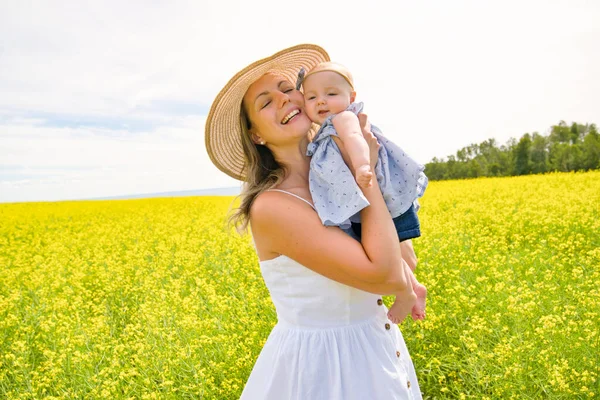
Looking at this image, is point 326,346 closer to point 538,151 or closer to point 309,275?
point 309,275

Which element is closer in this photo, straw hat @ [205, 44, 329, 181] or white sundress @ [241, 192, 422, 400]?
white sundress @ [241, 192, 422, 400]

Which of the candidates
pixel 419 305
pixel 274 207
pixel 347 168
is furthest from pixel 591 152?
pixel 274 207

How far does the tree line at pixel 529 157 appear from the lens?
32.5m

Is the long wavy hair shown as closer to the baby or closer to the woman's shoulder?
the woman's shoulder

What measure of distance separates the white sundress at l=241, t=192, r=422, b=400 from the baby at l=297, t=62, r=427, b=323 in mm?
147

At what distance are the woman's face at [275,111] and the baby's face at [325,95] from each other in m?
0.04

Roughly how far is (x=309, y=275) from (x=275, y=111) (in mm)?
607

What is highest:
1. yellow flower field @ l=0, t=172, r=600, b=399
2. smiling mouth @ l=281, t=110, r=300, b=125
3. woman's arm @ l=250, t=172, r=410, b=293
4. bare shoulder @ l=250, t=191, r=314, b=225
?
smiling mouth @ l=281, t=110, r=300, b=125

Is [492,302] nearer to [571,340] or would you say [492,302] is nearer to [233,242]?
[571,340]

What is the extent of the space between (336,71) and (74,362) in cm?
289

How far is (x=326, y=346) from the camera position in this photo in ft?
5.24

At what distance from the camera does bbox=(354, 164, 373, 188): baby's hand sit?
1441 mm

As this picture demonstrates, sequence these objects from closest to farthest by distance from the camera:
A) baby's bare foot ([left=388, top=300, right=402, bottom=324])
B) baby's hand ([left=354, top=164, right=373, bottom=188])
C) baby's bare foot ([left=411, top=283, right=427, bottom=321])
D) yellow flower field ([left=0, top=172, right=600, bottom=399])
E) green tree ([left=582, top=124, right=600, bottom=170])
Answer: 1. baby's hand ([left=354, top=164, right=373, bottom=188])
2. baby's bare foot ([left=388, top=300, right=402, bottom=324])
3. baby's bare foot ([left=411, top=283, right=427, bottom=321])
4. yellow flower field ([left=0, top=172, right=600, bottom=399])
5. green tree ([left=582, top=124, right=600, bottom=170])

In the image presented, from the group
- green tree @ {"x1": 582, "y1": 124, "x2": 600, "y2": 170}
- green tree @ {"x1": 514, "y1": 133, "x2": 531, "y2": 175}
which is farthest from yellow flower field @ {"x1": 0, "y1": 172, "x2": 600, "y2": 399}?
green tree @ {"x1": 514, "y1": 133, "x2": 531, "y2": 175}
